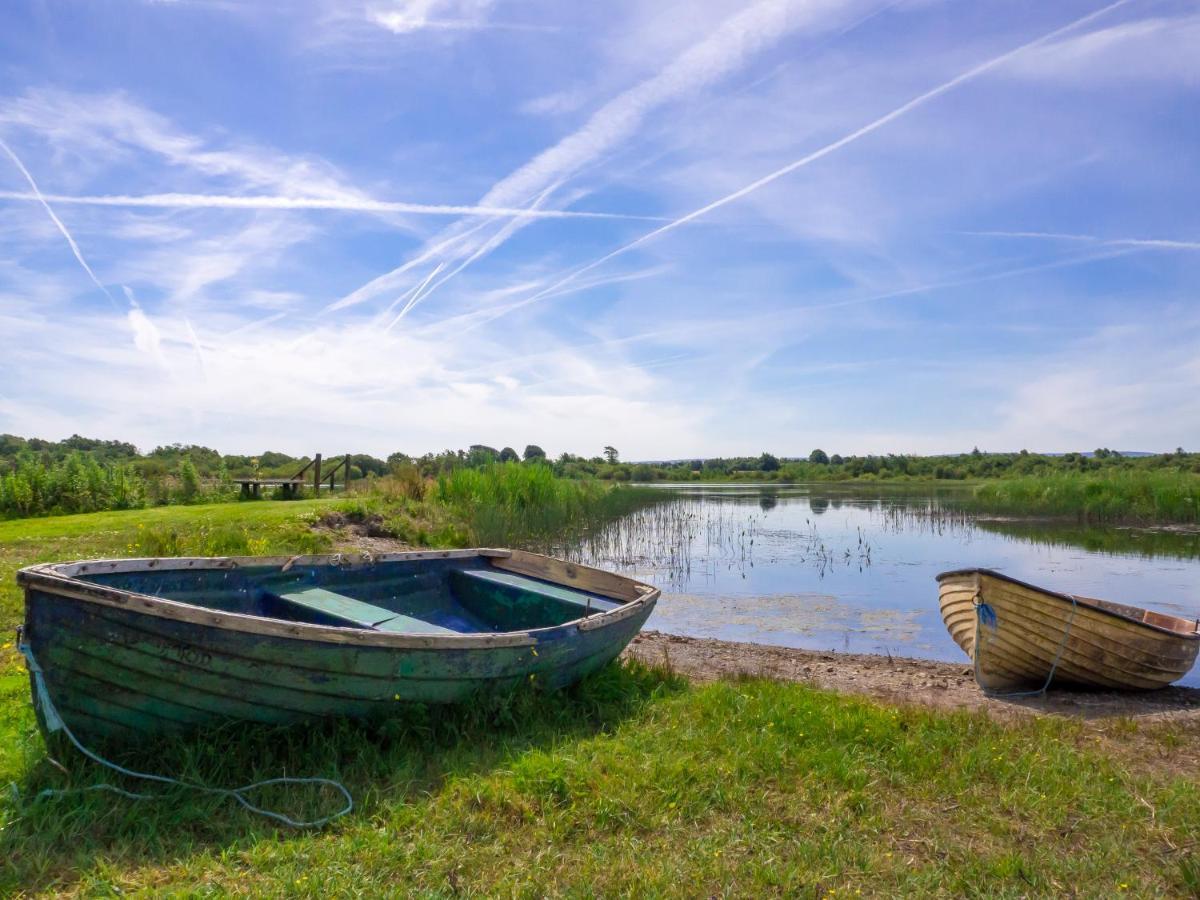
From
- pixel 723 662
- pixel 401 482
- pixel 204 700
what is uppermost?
pixel 401 482

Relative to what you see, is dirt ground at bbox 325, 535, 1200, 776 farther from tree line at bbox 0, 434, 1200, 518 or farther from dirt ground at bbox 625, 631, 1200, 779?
tree line at bbox 0, 434, 1200, 518

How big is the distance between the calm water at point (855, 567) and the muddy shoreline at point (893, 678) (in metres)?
1.04

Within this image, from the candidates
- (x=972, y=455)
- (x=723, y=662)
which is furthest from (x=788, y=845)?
(x=972, y=455)

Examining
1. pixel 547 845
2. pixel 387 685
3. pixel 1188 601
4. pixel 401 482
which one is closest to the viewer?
pixel 547 845

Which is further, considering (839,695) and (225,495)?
(225,495)

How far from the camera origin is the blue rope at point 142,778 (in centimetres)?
359

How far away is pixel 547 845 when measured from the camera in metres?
3.44

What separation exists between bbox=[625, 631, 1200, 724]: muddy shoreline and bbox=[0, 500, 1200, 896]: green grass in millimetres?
1063

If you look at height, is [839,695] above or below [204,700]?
below

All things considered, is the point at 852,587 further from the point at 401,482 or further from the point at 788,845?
the point at 788,845

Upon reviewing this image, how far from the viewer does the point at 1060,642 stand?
6570 millimetres

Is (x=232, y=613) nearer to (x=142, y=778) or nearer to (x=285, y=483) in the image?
(x=142, y=778)

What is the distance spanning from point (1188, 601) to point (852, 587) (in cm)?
469

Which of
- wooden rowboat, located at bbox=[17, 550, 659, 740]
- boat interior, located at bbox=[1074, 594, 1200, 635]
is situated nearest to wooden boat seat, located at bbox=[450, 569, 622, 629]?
wooden rowboat, located at bbox=[17, 550, 659, 740]
